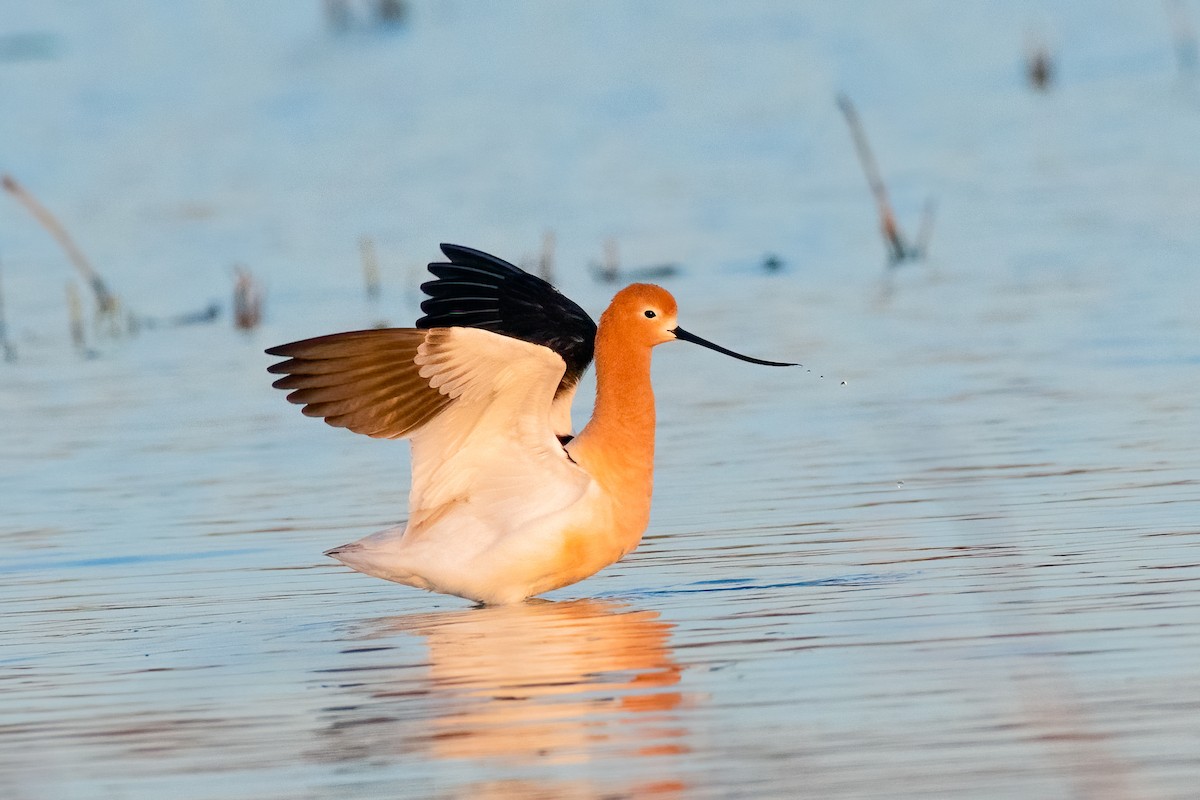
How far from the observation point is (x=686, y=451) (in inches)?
397

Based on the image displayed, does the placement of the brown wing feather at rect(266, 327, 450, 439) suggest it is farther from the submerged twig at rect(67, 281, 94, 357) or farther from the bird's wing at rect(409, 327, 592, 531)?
the submerged twig at rect(67, 281, 94, 357)

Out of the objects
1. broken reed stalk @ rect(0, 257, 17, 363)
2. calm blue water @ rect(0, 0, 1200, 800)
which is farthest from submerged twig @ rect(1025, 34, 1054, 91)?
broken reed stalk @ rect(0, 257, 17, 363)

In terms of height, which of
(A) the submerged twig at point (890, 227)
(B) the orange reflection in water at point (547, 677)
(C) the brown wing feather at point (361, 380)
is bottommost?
(A) the submerged twig at point (890, 227)

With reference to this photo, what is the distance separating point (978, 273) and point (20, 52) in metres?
17.7

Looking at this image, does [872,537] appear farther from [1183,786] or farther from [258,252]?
[258,252]

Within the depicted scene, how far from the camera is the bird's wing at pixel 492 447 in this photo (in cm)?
721

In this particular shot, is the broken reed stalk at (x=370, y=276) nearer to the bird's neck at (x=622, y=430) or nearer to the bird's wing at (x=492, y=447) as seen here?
the bird's neck at (x=622, y=430)

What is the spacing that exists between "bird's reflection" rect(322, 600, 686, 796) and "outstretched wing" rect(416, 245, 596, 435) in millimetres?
1209

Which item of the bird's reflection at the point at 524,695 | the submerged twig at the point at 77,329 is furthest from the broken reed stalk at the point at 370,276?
the bird's reflection at the point at 524,695

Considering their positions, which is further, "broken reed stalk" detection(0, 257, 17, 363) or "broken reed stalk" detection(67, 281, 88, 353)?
"broken reed stalk" detection(67, 281, 88, 353)

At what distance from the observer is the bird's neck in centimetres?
758

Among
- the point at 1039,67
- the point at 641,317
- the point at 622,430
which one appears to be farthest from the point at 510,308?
the point at 1039,67

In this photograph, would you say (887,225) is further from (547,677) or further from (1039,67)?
(547,677)

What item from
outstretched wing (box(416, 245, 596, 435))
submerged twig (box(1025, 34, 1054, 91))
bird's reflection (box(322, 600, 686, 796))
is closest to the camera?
bird's reflection (box(322, 600, 686, 796))
